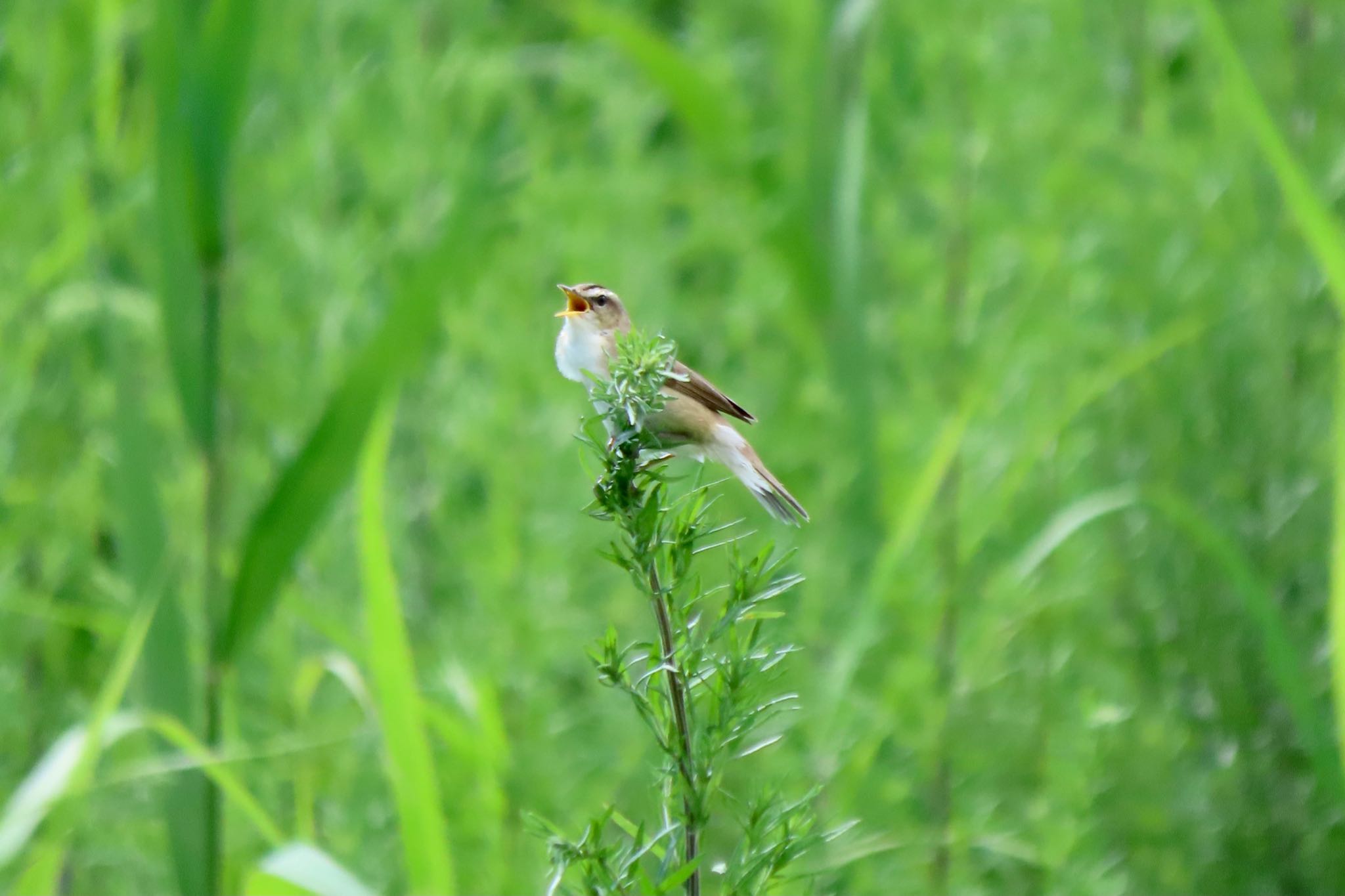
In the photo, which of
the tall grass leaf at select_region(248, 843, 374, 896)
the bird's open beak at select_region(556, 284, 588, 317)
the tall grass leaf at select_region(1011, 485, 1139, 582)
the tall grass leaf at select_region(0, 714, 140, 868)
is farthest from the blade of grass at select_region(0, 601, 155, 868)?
the tall grass leaf at select_region(1011, 485, 1139, 582)

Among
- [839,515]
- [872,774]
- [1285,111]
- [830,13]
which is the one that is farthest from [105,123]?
[1285,111]

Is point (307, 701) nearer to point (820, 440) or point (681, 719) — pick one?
point (820, 440)

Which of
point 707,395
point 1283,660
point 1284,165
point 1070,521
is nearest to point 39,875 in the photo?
point 707,395

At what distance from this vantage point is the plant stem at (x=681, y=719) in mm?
867

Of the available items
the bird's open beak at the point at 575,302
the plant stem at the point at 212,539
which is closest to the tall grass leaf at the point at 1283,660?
the bird's open beak at the point at 575,302

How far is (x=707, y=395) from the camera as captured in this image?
1.37 meters

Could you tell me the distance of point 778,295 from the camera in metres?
→ 2.81

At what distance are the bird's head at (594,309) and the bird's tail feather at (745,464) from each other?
0.21 metres

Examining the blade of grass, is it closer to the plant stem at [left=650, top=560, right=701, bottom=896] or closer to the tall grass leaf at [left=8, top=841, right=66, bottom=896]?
the tall grass leaf at [left=8, top=841, right=66, bottom=896]

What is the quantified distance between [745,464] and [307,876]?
69 cm

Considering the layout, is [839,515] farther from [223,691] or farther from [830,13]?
[223,691]

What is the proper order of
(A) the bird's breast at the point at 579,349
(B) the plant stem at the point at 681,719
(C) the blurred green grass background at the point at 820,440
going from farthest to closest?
(C) the blurred green grass background at the point at 820,440, (A) the bird's breast at the point at 579,349, (B) the plant stem at the point at 681,719

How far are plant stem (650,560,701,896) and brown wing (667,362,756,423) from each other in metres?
0.39

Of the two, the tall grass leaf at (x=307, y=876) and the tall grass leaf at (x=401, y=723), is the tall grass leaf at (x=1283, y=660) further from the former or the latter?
the tall grass leaf at (x=307, y=876)
